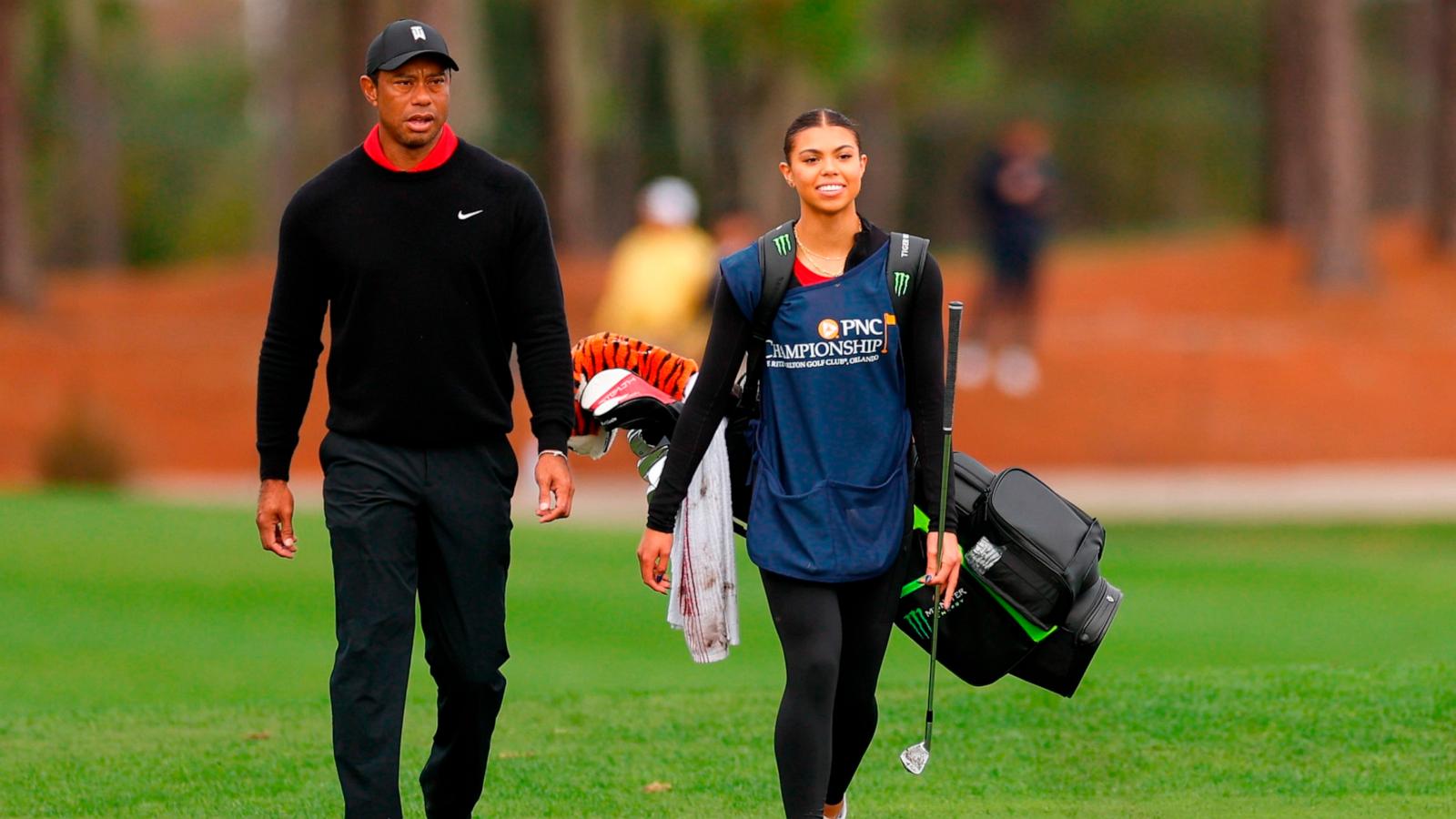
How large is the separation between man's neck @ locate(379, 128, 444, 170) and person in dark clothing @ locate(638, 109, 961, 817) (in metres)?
0.82

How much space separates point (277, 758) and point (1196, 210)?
50160 millimetres

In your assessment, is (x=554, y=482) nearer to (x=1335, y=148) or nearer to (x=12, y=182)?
(x=1335, y=148)

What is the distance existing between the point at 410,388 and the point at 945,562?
1381 millimetres

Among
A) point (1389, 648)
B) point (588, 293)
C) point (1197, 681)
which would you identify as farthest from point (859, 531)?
point (588, 293)

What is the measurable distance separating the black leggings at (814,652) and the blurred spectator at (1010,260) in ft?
58.4

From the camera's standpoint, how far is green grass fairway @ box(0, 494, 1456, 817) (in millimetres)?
7180

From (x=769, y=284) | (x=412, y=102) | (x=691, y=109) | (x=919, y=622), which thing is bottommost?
(x=691, y=109)

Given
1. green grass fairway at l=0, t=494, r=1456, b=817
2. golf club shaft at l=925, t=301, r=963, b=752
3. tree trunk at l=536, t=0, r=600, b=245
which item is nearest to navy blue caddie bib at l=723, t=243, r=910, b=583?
golf club shaft at l=925, t=301, r=963, b=752

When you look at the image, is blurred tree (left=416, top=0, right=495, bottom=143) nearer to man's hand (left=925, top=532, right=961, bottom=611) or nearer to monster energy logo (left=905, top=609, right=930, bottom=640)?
monster energy logo (left=905, top=609, right=930, bottom=640)

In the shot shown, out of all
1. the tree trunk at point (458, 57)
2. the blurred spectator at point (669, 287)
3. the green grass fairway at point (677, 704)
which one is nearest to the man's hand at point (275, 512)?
the green grass fairway at point (677, 704)

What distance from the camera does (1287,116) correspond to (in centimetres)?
3488

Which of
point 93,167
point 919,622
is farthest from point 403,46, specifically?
point 93,167

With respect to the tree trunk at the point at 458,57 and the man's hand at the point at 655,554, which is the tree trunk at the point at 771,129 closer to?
the tree trunk at the point at 458,57

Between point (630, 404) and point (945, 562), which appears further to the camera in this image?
point (630, 404)
